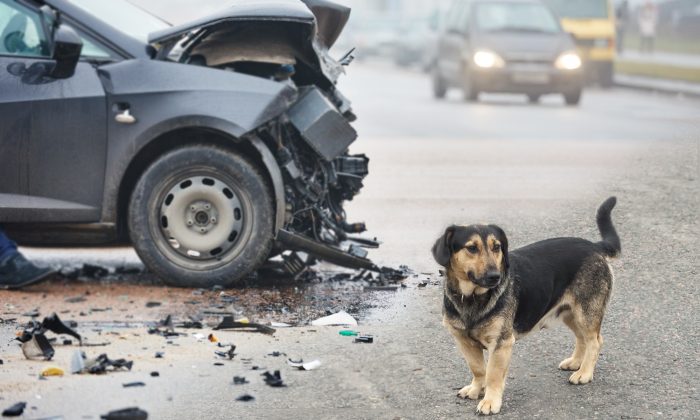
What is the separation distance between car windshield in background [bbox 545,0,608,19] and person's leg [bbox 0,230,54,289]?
24.3 meters

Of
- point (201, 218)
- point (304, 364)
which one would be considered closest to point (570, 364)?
point (304, 364)

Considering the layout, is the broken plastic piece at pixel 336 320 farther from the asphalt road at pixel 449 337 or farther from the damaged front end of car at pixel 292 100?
the damaged front end of car at pixel 292 100

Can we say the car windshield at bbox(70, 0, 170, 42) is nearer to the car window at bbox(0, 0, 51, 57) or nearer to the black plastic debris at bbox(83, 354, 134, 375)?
the car window at bbox(0, 0, 51, 57)

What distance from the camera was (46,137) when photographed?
8078mm

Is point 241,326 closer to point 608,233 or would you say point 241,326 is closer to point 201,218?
point 201,218

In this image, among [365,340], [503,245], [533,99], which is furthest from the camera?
[533,99]

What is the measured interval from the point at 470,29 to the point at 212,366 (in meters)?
19.3

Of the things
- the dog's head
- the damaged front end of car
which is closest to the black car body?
the damaged front end of car

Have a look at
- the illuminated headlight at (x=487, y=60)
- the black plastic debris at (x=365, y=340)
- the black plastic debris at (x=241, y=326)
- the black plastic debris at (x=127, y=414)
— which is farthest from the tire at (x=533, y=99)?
the black plastic debris at (x=127, y=414)

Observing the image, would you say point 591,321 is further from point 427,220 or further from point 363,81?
point 363,81

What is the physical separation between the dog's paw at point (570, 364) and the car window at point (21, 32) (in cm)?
370

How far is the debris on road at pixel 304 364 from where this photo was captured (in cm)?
637

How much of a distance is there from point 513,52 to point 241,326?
17536 mm

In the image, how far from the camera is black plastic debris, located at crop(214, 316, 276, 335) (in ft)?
23.4
